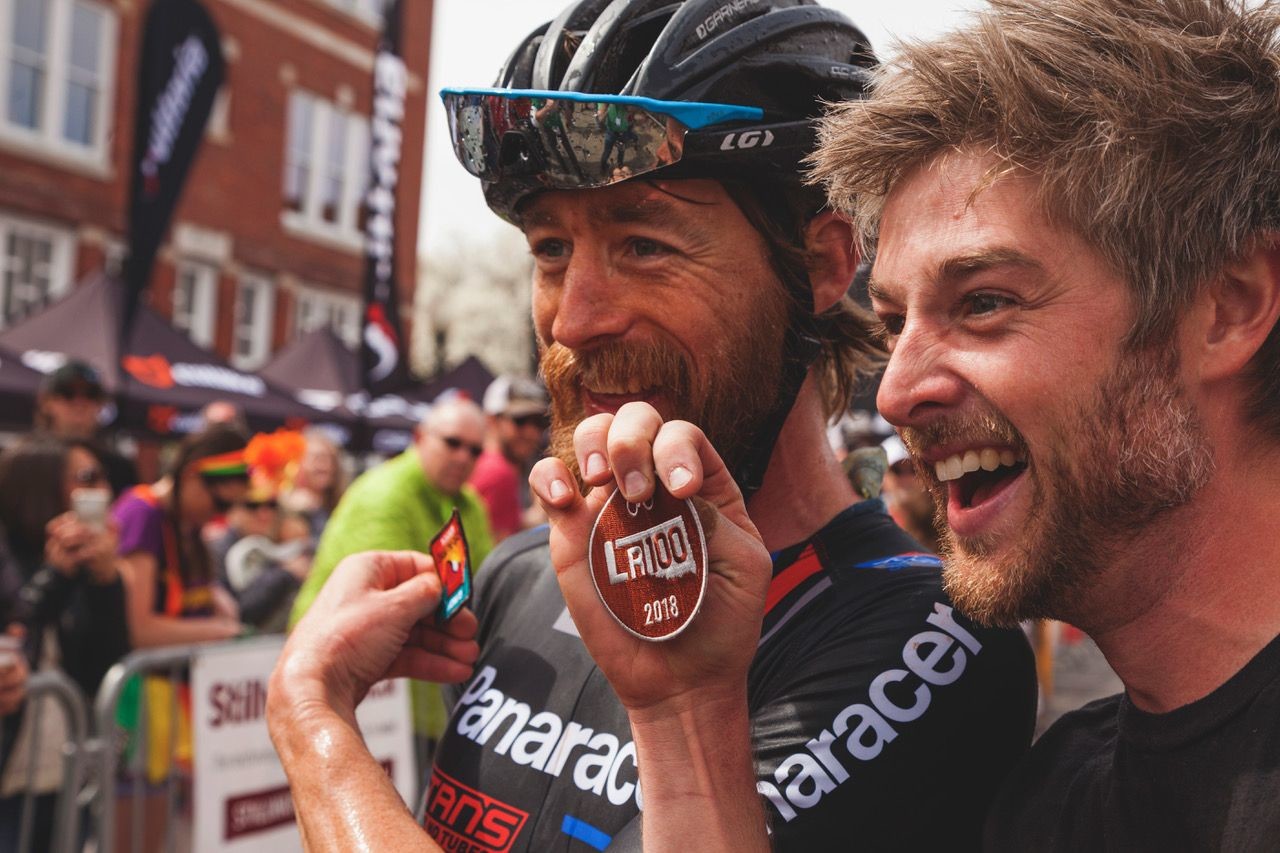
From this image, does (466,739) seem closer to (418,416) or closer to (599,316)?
(599,316)

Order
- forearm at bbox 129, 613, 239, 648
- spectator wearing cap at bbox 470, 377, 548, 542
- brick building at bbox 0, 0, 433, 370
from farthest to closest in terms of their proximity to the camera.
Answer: brick building at bbox 0, 0, 433, 370
spectator wearing cap at bbox 470, 377, 548, 542
forearm at bbox 129, 613, 239, 648

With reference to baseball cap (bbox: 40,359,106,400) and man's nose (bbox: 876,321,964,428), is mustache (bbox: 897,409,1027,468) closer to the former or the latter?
man's nose (bbox: 876,321,964,428)

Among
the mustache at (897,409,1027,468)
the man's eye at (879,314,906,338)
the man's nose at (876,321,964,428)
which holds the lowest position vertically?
the mustache at (897,409,1027,468)

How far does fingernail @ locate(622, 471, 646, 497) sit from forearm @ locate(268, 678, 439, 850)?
2.01ft

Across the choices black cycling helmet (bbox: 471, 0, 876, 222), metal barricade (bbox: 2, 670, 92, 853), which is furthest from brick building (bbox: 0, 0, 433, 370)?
black cycling helmet (bbox: 471, 0, 876, 222)

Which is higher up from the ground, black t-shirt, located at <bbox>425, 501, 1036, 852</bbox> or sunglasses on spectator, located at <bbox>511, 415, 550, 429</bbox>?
sunglasses on spectator, located at <bbox>511, 415, 550, 429</bbox>

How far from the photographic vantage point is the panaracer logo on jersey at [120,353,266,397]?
11070mm

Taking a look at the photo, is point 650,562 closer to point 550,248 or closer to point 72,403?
point 550,248

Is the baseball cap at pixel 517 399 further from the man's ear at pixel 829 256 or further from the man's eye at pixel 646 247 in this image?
the man's eye at pixel 646 247

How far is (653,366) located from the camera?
192cm

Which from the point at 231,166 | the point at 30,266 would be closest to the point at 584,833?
the point at 30,266

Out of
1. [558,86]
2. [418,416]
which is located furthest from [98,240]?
[558,86]

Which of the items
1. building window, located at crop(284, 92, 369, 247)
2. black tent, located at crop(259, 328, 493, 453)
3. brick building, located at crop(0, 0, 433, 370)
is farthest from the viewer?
building window, located at crop(284, 92, 369, 247)

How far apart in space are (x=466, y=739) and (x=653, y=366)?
0.70 metres
